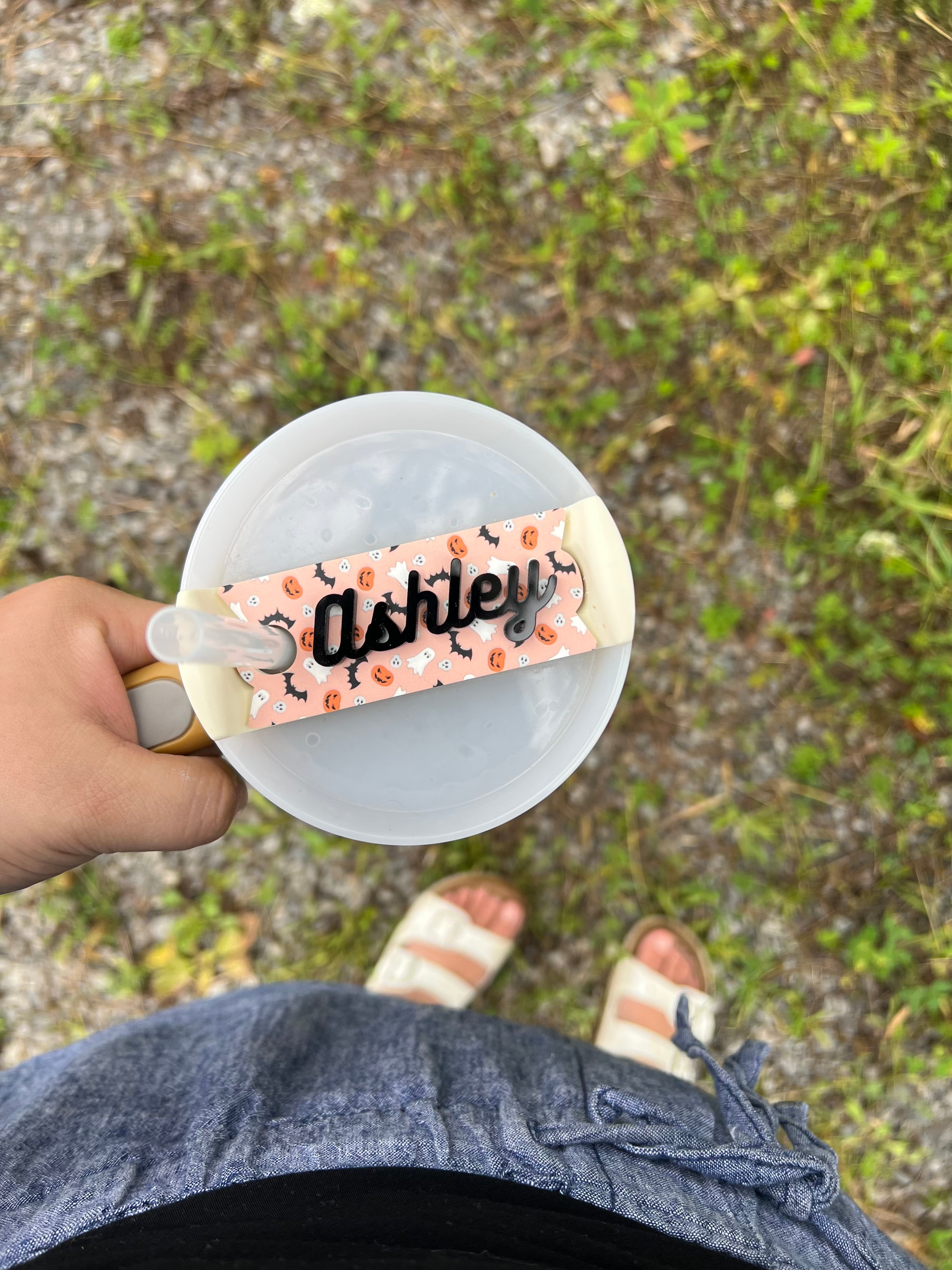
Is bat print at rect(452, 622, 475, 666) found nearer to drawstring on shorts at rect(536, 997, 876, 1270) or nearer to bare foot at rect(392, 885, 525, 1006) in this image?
drawstring on shorts at rect(536, 997, 876, 1270)

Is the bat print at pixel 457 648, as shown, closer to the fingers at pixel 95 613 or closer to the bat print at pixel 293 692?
the bat print at pixel 293 692

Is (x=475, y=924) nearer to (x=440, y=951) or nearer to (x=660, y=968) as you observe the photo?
(x=440, y=951)

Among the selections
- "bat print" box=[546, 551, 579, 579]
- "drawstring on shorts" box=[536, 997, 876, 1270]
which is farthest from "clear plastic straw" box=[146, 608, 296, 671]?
"drawstring on shorts" box=[536, 997, 876, 1270]

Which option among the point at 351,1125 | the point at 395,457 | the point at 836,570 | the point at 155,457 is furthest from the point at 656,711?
the point at 155,457

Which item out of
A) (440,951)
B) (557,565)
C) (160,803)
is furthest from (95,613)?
(440,951)

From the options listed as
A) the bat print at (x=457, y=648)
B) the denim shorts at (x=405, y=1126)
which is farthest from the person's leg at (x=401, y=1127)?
the bat print at (x=457, y=648)
